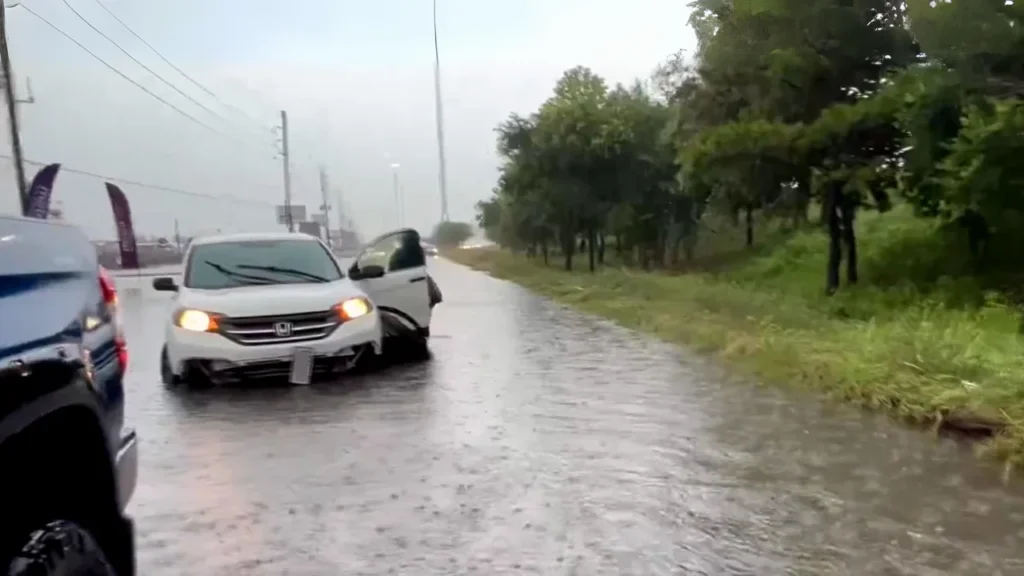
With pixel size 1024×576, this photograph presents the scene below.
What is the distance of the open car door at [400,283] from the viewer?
42.9ft

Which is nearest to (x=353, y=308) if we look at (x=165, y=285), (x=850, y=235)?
(x=165, y=285)

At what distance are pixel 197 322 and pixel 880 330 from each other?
24.5 feet

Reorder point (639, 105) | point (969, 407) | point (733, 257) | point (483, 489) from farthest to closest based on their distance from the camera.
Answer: point (733, 257) → point (639, 105) → point (969, 407) → point (483, 489)

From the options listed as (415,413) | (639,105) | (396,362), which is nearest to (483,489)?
(415,413)

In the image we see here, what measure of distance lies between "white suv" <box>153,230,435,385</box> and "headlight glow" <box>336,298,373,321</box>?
0.04ft

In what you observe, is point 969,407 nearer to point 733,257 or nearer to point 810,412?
point 810,412

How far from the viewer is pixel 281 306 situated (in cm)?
1109

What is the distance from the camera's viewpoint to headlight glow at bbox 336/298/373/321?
11.4 meters

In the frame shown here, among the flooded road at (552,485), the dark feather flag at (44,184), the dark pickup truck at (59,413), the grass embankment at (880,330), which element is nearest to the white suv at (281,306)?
the flooded road at (552,485)

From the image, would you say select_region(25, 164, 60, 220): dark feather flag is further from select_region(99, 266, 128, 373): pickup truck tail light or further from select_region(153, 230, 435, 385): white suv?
select_region(99, 266, 128, 373): pickup truck tail light

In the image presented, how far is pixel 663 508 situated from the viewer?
635 cm

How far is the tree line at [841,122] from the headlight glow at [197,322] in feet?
41.5

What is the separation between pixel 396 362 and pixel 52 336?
1039 centimetres

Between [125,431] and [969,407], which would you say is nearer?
[125,431]
